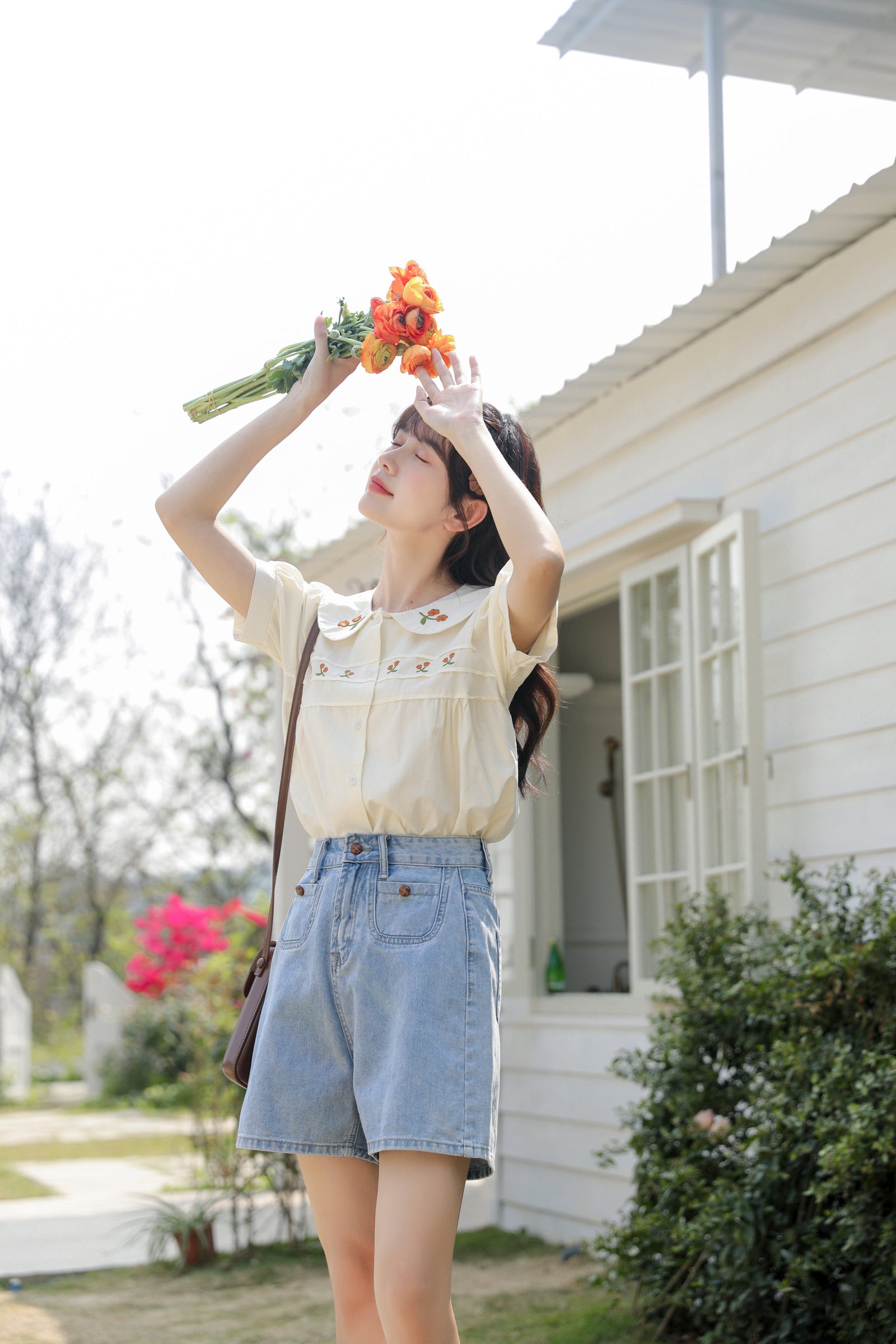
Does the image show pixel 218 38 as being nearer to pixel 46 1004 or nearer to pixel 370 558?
pixel 370 558

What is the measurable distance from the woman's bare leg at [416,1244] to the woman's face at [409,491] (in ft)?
2.72

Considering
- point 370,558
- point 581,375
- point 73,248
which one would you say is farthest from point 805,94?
point 73,248

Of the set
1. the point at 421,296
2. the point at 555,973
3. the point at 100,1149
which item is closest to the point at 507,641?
the point at 421,296

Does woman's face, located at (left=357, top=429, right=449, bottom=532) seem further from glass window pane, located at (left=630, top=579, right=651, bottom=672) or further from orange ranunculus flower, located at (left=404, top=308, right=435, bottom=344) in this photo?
glass window pane, located at (left=630, top=579, right=651, bottom=672)

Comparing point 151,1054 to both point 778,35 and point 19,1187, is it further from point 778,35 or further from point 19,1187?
point 778,35

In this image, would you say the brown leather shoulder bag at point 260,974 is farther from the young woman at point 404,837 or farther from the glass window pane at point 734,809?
the glass window pane at point 734,809

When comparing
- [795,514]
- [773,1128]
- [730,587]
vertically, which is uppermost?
[795,514]

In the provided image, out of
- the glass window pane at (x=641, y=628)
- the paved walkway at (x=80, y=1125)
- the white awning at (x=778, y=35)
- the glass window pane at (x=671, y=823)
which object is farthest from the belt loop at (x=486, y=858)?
the paved walkway at (x=80, y=1125)

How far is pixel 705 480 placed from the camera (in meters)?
4.33

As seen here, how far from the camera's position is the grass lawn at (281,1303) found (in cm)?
382

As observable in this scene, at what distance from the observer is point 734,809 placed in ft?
13.1

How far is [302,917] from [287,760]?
0.27 m

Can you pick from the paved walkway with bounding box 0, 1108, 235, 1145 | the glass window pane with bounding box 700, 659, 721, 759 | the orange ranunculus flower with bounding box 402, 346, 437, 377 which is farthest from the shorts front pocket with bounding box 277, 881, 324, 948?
the paved walkway with bounding box 0, 1108, 235, 1145

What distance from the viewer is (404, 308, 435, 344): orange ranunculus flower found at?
186cm
